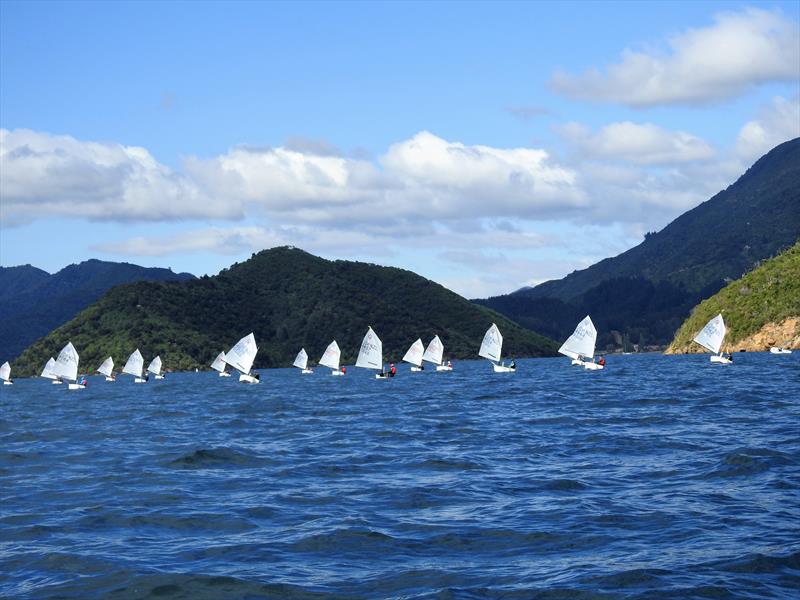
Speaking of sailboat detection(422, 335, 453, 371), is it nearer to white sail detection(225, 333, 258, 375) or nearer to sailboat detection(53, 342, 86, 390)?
white sail detection(225, 333, 258, 375)

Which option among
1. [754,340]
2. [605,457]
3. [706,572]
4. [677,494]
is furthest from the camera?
[754,340]

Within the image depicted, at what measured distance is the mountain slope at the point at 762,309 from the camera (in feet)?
→ 519

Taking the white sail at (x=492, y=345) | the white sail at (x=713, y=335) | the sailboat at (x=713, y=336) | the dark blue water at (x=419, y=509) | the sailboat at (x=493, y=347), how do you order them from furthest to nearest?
the white sail at (x=492, y=345) < the sailboat at (x=493, y=347) < the white sail at (x=713, y=335) < the sailboat at (x=713, y=336) < the dark blue water at (x=419, y=509)

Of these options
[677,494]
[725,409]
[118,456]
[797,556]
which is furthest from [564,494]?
[725,409]

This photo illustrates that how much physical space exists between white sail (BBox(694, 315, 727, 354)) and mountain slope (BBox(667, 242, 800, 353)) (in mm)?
46382

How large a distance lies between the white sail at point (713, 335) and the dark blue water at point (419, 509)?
7253cm

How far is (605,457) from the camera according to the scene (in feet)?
95.7

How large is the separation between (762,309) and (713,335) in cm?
5687

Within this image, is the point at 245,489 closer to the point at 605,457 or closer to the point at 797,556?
the point at 605,457

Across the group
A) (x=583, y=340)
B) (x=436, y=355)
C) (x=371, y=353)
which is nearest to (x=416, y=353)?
(x=436, y=355)

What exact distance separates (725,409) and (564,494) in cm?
2234

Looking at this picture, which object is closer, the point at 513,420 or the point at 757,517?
the point at 757,517

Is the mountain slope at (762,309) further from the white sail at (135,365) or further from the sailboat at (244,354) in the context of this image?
the white sail at (135,365)

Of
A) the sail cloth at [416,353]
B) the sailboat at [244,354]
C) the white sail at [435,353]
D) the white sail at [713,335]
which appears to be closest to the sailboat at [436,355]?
the white sail at [435,353]
